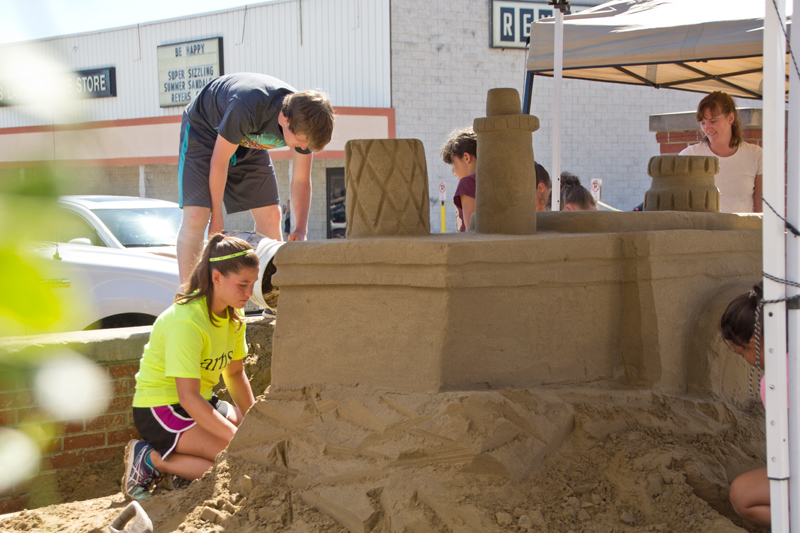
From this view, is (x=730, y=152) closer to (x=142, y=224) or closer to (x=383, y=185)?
(x=383, y=185)

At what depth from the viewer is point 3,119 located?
505 mm

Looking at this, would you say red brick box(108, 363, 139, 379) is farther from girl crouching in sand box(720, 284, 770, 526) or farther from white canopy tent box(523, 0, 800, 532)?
white canopy tent box(523, 0, 800, 532)

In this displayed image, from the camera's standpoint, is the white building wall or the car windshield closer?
the car windshield

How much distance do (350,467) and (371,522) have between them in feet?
0.75

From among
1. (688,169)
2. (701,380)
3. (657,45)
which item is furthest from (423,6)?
(701,380)

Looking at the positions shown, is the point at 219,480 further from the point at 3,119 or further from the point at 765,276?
the point at 3,119

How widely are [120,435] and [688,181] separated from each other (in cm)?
307

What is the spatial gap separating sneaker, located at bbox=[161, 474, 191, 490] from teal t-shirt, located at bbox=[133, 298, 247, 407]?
30 cm

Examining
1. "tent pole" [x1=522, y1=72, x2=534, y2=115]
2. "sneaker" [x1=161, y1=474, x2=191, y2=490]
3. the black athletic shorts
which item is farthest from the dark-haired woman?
"sneaker" [x1=161, y1=474, x2=191, y2=490]

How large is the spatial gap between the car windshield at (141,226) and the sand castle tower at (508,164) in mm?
2435

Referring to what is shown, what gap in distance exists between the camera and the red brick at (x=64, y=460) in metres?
3.44

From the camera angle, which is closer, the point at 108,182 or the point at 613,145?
the point at 108,182

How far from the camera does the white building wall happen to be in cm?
1425

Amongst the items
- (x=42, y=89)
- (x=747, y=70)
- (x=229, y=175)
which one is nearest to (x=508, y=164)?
(x=229, y=175)
